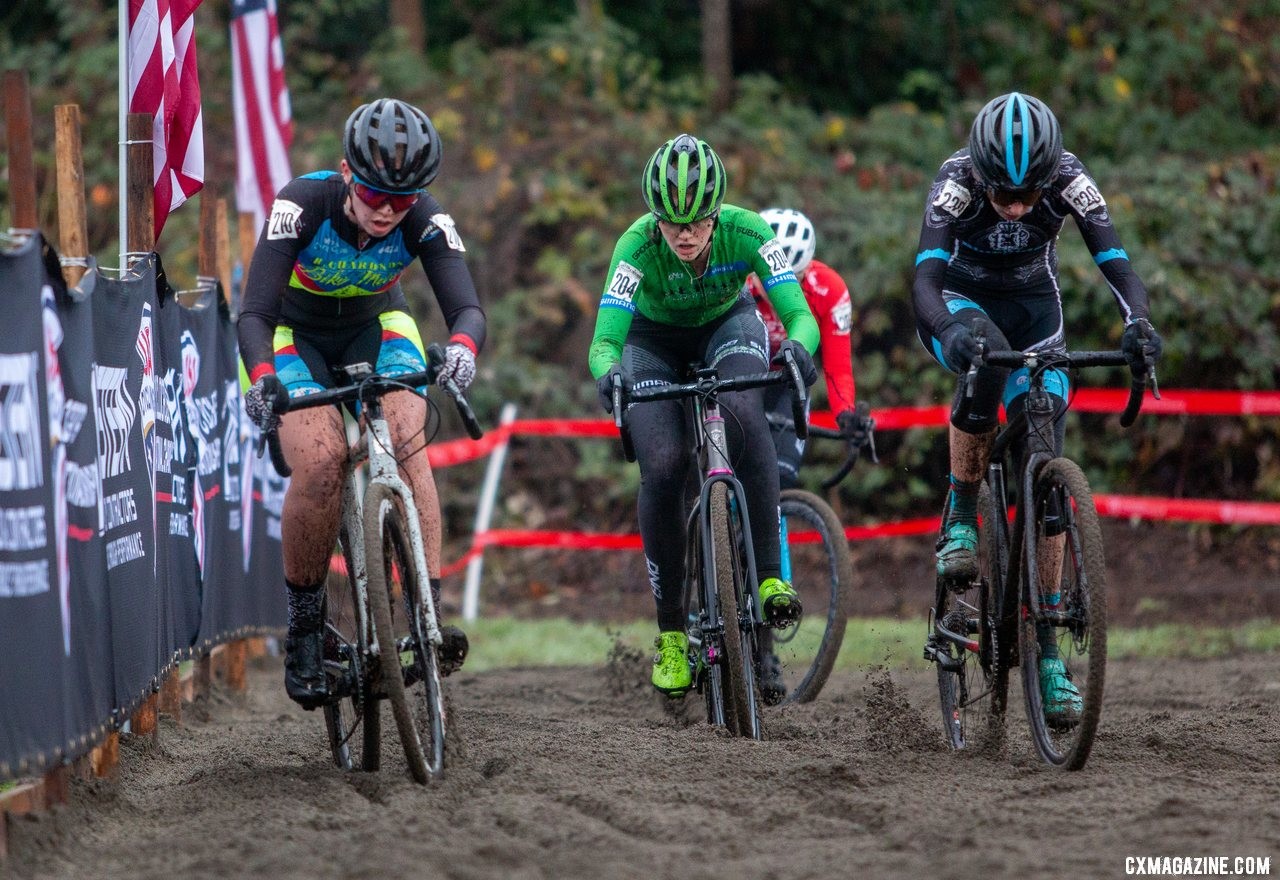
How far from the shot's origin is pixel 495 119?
17.3 meters

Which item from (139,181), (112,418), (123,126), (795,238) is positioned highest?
(123,126)

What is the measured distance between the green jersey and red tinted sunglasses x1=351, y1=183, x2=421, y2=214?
1088mm

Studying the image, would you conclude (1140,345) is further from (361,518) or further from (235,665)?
(235,665)

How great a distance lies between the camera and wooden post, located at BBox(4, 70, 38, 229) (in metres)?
4.72

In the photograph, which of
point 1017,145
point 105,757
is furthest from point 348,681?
point 1017,145

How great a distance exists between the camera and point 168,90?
7168 mm

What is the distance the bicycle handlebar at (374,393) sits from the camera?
5281 millimetres

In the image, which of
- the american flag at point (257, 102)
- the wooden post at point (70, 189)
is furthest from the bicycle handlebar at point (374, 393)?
the american flag at point (257, 102)

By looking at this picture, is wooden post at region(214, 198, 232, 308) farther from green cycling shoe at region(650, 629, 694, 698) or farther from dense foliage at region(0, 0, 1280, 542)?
dense foliage at region(0, 0, 1280, 542)

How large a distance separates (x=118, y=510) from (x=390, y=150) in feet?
5.39

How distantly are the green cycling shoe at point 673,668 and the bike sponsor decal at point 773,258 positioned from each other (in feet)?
5.44

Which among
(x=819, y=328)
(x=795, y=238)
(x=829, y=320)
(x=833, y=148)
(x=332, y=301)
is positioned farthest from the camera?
(x=833, y=148)

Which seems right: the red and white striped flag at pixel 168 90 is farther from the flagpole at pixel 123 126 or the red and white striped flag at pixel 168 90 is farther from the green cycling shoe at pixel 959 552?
the green cycling shoe at pixel 959 552

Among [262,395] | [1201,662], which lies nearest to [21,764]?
[262,395]
